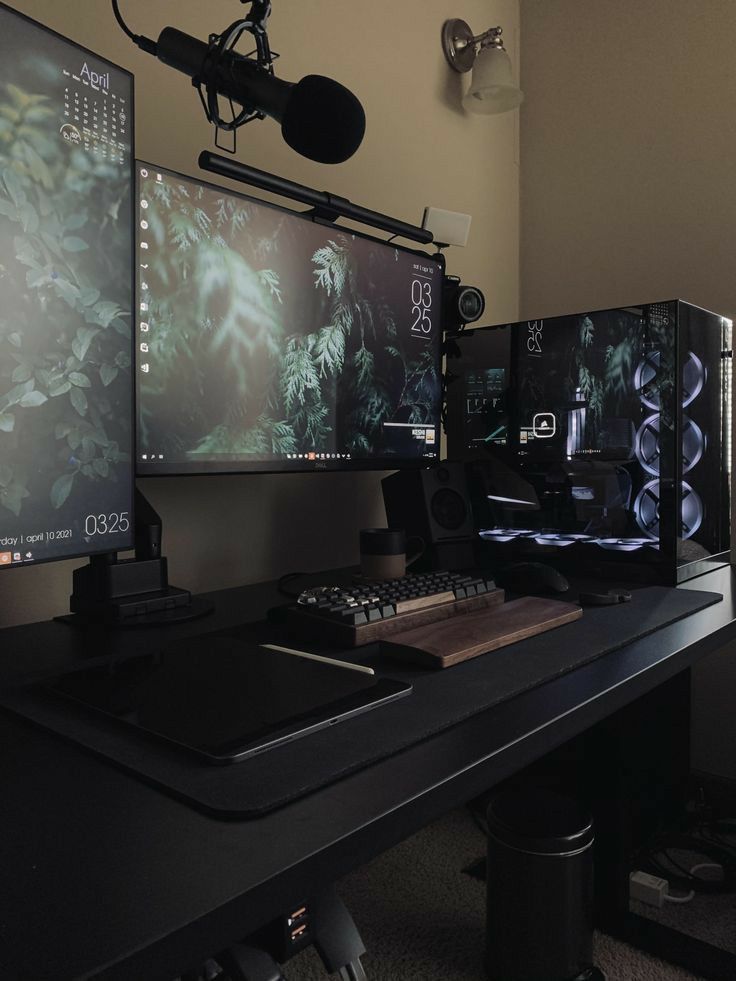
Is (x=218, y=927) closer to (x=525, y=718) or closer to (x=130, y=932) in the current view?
(x=130, y=932)

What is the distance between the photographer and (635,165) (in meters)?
1.93

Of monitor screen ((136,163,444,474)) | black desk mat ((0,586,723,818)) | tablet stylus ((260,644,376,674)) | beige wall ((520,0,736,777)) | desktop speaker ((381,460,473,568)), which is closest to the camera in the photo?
black desk mat ((0,586,723,818))

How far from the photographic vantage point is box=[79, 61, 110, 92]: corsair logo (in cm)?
78

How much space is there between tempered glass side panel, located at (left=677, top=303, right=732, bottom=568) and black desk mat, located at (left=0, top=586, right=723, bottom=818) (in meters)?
0.48

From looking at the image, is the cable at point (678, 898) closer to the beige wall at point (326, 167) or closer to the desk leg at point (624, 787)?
the desk leg at point (624, 787)

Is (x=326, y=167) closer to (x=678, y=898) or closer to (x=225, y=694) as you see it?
(x=225, y=694)

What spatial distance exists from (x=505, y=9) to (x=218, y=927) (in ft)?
7.82

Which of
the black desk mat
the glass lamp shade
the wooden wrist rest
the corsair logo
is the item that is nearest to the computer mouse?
the wooden wrist rest

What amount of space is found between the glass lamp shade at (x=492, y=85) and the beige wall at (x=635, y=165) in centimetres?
27

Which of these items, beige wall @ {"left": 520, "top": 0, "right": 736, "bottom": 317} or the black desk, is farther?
beige wall @ {"left": 520, "top": 0, "right": 736, "bottom": 317}

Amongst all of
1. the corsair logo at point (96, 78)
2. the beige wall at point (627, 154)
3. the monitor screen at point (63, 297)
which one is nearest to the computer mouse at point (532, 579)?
the monitor screen at point (63, 297)

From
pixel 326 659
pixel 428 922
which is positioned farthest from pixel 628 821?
pixel 326 659

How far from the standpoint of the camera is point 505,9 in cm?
210

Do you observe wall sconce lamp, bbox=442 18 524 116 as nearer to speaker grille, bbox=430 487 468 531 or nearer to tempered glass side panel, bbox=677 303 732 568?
tempered glass side panel, bbox=677 303 732 568
